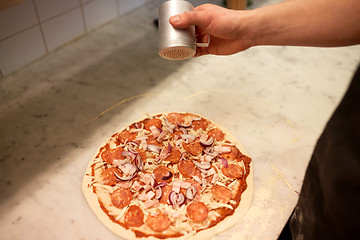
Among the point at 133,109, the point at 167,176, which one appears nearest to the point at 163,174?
the point at 167,176

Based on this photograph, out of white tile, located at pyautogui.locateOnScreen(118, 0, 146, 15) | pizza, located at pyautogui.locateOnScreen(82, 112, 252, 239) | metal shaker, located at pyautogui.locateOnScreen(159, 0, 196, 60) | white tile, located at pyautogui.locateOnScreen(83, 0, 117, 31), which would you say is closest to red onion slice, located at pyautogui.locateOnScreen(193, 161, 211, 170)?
pizza, located at pyautogui.locateOnScreen(82, 112, 252, 239)

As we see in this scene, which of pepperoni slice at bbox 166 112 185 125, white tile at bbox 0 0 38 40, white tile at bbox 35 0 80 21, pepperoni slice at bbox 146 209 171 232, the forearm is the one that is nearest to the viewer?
the forearm

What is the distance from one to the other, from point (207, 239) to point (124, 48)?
3.88 ft

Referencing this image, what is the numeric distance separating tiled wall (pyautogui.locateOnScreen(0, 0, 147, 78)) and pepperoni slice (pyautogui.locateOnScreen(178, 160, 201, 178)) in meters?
1.01

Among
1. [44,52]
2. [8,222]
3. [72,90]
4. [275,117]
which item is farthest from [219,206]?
[44,52]

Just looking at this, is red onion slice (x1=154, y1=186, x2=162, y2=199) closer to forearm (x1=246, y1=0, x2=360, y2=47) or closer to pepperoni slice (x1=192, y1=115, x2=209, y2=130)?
pepperoni slice (x1=192, y1=115, x2=209, y2=130)

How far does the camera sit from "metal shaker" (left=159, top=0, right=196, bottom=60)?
83cm

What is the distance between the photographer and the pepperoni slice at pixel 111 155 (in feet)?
3.38

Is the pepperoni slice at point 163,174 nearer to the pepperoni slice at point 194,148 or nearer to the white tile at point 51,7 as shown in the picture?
the pepperoni slice at point 194,148

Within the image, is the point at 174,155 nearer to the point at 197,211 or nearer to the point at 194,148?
the point at 194,148

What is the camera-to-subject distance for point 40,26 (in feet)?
4.74

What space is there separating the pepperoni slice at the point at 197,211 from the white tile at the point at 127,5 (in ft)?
4.88

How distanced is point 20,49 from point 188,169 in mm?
1053

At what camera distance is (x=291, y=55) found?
65.6 inches
